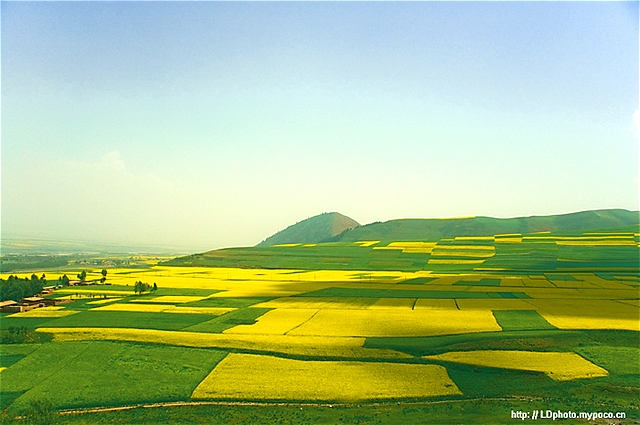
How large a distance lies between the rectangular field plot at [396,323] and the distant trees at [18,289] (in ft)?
168

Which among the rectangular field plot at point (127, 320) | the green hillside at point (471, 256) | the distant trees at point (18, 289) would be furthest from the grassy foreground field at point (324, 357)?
the green hillside at point (471, 256)

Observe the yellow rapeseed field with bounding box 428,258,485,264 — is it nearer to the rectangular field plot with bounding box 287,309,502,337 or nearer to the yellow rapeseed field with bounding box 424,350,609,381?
the rectangular field plot with bounding box 287,309,502,337

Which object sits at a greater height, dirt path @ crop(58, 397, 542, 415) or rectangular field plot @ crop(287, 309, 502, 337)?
rectangular field plot @ crop(287, 309, 502, 337)

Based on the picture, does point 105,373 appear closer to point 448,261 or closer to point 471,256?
point 448,261

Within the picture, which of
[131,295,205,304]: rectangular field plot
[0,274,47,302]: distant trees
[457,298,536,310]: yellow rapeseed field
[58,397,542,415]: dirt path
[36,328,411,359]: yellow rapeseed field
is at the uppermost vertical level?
[0,274,47,302]: distant trees

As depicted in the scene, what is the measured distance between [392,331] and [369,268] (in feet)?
321

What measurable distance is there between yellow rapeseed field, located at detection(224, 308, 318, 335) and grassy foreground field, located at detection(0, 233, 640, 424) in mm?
269

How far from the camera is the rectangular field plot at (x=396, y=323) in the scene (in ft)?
182

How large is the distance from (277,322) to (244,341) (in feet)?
39.4

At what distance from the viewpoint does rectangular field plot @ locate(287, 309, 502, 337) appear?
2184 inches

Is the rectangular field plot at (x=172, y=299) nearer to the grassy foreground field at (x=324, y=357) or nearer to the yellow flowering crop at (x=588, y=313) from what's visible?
the grassy foreground field at (x=324, y=357)

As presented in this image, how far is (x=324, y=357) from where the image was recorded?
45906 mm

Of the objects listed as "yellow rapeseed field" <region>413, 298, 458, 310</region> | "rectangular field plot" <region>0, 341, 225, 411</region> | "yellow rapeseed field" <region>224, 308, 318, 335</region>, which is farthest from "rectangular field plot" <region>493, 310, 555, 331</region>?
"rectangular field plot" <region>0, 341, 225, 411</region>

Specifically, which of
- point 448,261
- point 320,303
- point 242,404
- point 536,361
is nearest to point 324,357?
point 242,404
